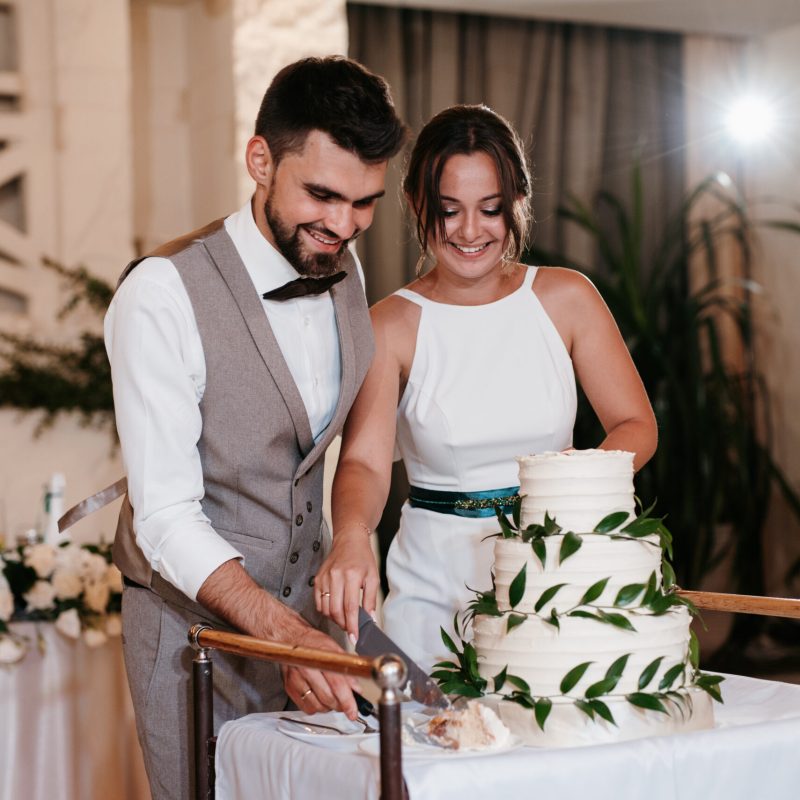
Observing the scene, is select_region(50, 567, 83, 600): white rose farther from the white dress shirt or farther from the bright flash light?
the bright flash light

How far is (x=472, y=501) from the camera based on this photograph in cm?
235

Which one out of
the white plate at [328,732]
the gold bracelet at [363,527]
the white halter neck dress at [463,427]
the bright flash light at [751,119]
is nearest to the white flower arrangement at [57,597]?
the white halter neck dress at [463,427]

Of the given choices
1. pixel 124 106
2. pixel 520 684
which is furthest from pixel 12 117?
pixel 520 684

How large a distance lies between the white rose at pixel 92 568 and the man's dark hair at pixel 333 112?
188cm

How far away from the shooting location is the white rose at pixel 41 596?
338cm

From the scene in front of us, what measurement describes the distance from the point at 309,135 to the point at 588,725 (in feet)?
3.28

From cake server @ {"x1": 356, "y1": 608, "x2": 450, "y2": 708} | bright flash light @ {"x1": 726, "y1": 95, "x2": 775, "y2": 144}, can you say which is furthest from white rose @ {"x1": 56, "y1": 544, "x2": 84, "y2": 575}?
bright flash light @ {"x1": 726, "y1": 95, "x2": 775, "y2": 144}

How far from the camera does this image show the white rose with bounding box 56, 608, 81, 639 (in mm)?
3350

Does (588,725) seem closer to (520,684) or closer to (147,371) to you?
(520,684)

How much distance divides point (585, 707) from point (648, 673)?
11 cm

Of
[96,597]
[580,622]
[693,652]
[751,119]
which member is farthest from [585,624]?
[751,119]

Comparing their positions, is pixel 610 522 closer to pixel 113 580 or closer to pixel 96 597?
pixel 96 597

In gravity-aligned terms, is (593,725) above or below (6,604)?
above

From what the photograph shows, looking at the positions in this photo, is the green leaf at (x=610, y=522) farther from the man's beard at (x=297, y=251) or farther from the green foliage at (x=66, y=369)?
the green foliage at (x=66, y=369)
